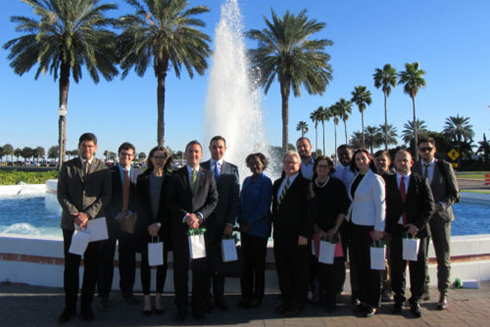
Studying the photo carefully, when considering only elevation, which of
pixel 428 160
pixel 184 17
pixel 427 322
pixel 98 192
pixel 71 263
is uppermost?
pixel 184 17

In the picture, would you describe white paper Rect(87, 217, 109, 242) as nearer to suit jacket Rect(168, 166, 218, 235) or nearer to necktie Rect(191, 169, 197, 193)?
suit jacket Rect(168, 166, 218, 235)

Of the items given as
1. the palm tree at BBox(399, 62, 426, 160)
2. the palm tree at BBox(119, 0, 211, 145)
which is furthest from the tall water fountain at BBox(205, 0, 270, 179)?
the palm tree at BBox(399, 62, 426, 160)

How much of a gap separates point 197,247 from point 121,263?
1.17 metres

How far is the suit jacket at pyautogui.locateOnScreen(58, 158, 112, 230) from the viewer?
13.0 ft

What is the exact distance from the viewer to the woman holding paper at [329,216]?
4.21 metres

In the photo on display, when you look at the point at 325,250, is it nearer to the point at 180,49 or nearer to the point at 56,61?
the point at 180,49

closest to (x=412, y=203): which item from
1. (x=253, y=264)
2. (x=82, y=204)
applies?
(x=253, y=264)

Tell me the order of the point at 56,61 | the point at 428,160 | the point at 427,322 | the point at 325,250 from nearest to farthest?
the point at 427,322 → the point at 325,250 → the point at 428,160 → the point at 56,61

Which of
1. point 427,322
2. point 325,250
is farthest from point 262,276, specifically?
point 427,322

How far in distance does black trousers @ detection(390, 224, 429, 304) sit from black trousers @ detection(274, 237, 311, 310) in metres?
1.07

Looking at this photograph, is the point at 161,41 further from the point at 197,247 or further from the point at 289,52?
the point at 197,247

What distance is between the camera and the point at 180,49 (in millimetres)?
21234

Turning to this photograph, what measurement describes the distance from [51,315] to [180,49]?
63.4 ft

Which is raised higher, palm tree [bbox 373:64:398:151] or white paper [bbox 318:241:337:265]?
palm tree [bbox 373:64:398:151]
